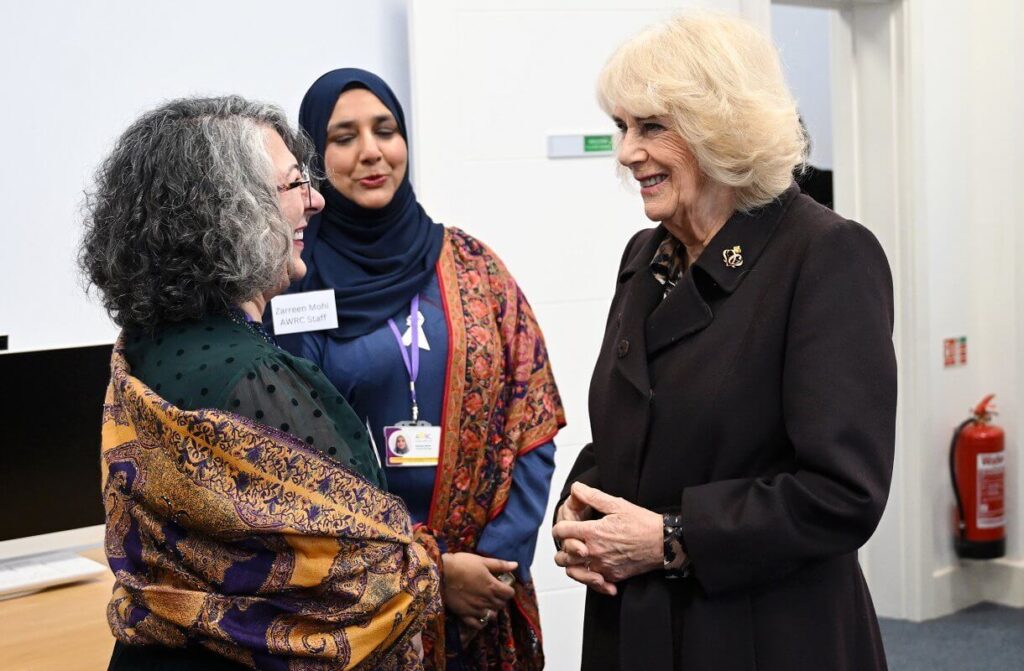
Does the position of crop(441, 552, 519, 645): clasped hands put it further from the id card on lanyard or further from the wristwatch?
the wristwatch

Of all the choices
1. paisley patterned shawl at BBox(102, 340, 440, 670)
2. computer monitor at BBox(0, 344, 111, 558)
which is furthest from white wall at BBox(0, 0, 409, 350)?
paisley patterned shawl at BBox(102, 340, 440, 670)

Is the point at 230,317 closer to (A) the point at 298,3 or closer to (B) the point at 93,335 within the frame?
(B) the point at 93,335

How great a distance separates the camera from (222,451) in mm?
1367

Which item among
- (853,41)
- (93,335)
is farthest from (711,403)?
(853,41)

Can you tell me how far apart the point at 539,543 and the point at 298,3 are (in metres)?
1.79

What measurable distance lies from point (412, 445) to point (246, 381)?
831 mm

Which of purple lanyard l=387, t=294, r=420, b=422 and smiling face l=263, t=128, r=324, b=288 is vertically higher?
smiling face l=263, t=128, r=324, b=288

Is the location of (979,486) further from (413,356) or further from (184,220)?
(184,220)

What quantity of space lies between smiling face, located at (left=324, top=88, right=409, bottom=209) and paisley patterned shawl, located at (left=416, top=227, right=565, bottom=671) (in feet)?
0.67

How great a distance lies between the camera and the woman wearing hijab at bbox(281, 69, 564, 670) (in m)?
2.21

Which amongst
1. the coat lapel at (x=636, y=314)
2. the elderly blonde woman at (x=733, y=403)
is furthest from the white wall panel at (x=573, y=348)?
the elderly blonde woman at (x=733, y=403)

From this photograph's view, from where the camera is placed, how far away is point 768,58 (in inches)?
66.1

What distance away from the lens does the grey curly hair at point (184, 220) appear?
146 cm

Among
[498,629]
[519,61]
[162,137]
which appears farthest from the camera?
[519,61]
